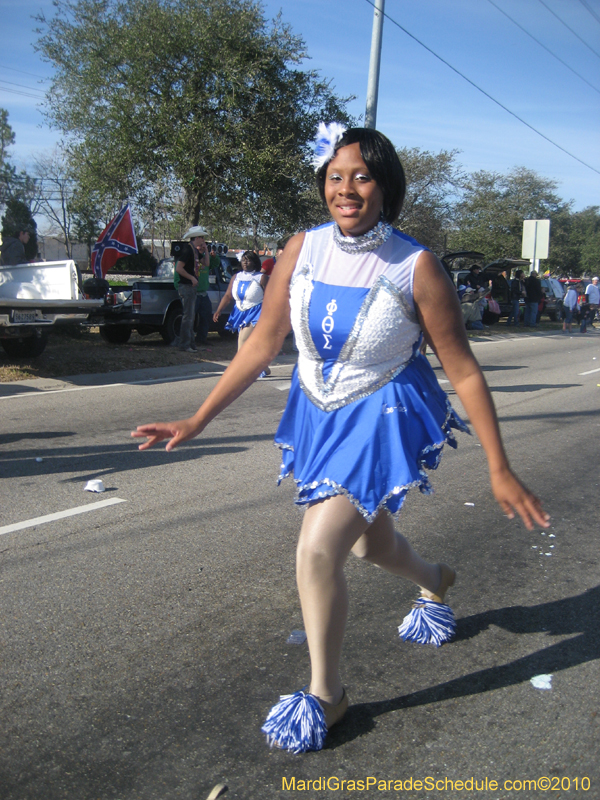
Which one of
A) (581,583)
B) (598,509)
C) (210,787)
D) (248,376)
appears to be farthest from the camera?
(598,509)

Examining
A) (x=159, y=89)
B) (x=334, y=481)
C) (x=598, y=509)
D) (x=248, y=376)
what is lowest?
(x=598, y=509)

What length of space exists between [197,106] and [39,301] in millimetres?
10457

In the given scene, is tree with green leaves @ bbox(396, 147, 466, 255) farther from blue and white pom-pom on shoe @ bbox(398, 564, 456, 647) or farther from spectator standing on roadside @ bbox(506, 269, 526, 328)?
blue and white pom-pom on shoe @ bbox(398, 564, 456, 647)

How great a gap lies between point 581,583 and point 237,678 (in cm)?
200

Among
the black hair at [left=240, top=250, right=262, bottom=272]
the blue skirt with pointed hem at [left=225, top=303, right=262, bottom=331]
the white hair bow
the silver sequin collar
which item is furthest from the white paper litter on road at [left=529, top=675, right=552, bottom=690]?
the black hair at [left=240, top=250, right=262, bottom=272]

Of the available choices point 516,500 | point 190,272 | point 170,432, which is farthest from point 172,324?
point 516,500

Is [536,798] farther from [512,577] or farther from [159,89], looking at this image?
[159,89]

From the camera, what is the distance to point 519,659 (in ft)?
10.1

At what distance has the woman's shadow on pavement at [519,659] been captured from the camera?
265 cm

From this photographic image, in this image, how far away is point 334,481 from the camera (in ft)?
7.69

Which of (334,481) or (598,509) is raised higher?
(334,481)

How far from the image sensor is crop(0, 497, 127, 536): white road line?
455 cm

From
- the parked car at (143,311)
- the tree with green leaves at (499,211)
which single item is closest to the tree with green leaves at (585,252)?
the tree with green leaves at (499,211)

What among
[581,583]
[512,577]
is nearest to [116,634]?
[512,577]
